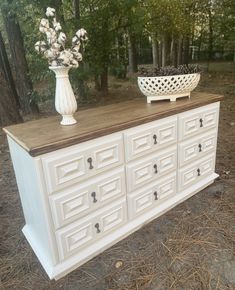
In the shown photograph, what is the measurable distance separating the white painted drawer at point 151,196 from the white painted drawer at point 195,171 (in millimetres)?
92

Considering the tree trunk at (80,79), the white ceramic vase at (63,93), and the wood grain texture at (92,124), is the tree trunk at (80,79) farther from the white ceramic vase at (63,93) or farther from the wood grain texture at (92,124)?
the white ceramic vase at (63,93)

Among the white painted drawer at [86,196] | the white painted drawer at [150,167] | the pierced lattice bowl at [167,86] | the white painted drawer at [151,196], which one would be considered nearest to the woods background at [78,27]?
the pierced lattice bowl at [167,86]

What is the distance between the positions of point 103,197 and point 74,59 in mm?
781

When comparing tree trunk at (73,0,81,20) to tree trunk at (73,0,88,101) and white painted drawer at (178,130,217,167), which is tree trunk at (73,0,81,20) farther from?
white painted drawer at (178,130,217,167)

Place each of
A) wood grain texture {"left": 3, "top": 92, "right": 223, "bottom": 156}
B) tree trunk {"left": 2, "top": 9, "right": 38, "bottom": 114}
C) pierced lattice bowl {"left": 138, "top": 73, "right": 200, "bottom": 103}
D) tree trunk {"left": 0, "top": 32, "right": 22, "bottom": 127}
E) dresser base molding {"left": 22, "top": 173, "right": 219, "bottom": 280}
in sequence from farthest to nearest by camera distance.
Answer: tree trunk {"left": 2, "top": 9, "right": 38, "bottom": 114}, tree trunk {"left": 0, "top": 32, "right": 22, "bottom": 127}, pierced lattice bowl {"left": 138, "top": 73, "right": 200, "bottom": 103}, dresser base molding {"left": 22, "top": 173, "right": 219, "bottom": 280}, wood grain texture {"left": 3, "top": 92, "right": 223, "bottom": 156}

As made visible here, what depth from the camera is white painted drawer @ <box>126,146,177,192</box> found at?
1606 mm

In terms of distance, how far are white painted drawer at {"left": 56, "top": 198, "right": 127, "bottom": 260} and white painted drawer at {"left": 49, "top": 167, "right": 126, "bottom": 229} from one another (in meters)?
0.05

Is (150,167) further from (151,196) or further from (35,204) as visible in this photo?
(35,204)

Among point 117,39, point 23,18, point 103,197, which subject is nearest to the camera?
point 103,197

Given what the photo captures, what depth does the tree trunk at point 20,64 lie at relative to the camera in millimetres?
3973

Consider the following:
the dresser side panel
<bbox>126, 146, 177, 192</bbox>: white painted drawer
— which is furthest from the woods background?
the dresser side panel

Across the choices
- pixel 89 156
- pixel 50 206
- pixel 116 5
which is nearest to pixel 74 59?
pixel 89 156

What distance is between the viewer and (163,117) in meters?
1.64

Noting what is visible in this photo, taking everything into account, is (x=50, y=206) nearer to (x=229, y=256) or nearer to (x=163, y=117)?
A: (x=163, y=117)
